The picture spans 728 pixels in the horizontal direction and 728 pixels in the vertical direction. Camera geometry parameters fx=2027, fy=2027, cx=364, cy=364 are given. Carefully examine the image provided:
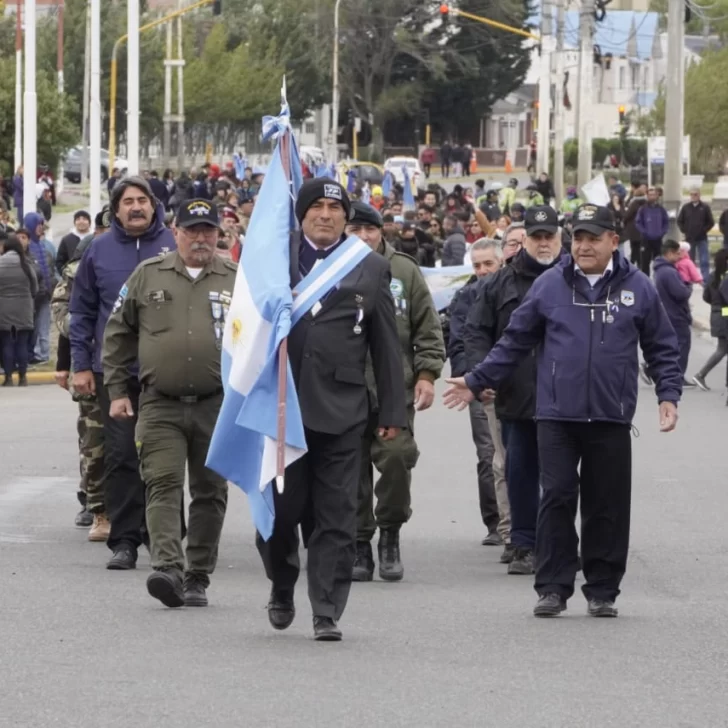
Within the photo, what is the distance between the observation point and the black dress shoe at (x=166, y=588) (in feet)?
28.9

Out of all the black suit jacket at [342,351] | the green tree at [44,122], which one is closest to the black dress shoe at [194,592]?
the black suit jacket at [342,351]

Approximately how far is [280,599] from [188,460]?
4.11 ft

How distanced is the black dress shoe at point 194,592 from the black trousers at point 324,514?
3.39 ft

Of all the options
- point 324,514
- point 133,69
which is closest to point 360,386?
point 324,514

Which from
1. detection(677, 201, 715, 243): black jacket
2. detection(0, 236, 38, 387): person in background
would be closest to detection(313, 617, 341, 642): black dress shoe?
detection(0, 236, 38, 387): person in background

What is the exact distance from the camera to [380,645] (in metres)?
8.24

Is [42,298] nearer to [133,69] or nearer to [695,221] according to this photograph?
[133,69]

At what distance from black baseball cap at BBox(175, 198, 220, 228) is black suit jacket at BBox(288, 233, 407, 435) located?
1122 mm

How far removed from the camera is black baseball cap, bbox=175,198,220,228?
936 cm

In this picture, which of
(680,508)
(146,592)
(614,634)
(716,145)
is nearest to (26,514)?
(146,592)

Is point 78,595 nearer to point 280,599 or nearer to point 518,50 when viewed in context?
point 280,599

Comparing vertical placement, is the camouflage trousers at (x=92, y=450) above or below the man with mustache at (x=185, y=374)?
below

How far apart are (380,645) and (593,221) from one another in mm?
2109

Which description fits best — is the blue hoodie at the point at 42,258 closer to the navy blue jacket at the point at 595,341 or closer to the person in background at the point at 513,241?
→ the person in background at the point at 513,241
